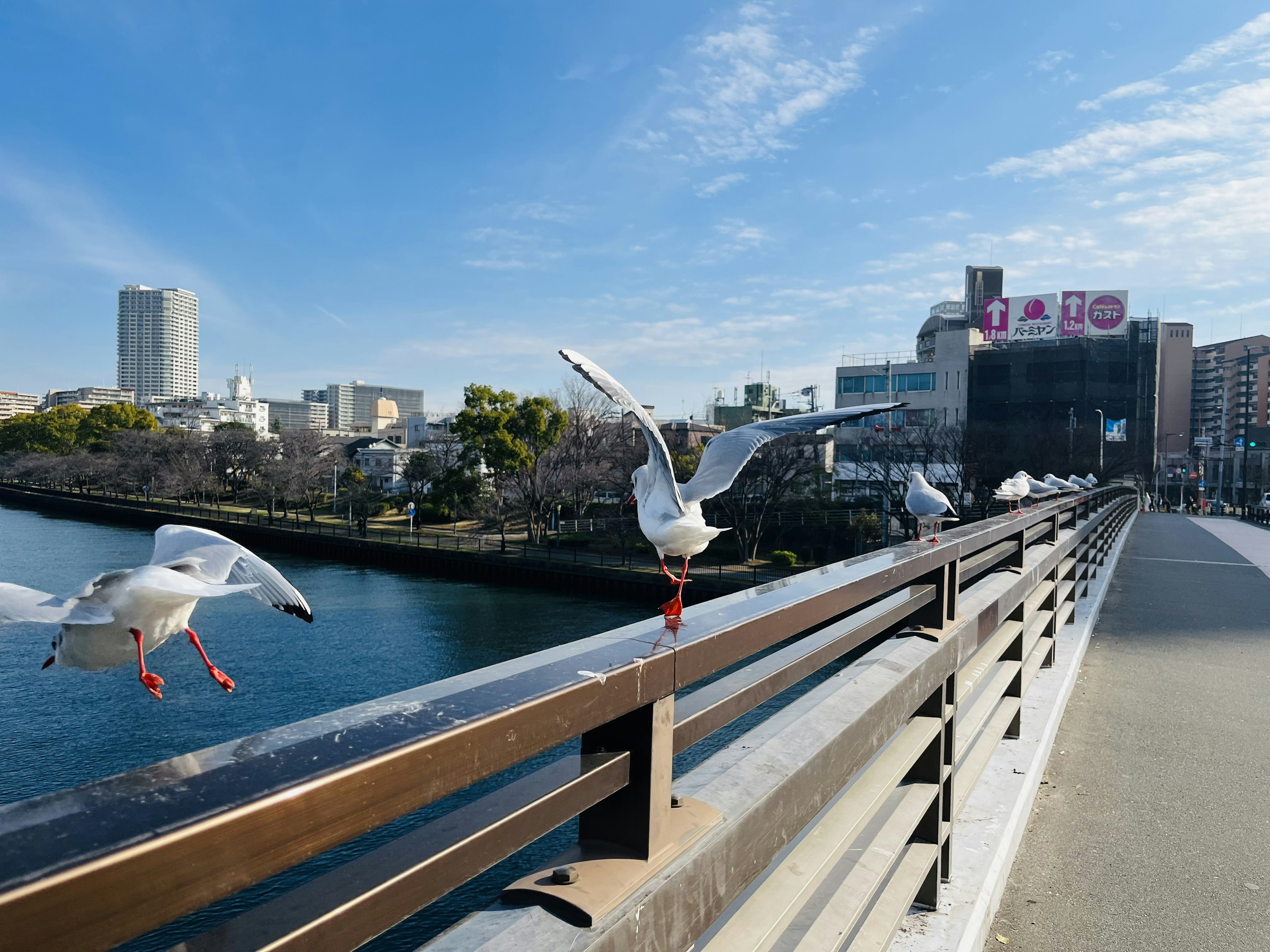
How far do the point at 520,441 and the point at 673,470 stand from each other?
32.0 meters

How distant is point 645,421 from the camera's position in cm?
340

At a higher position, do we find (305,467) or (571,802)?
(571,802)

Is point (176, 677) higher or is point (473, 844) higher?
point (473, 844)

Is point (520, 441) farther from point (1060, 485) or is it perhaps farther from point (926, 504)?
point (926, 504)

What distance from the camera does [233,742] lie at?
2.42 ft

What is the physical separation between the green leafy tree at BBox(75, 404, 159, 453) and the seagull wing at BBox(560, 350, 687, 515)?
83.6 meters

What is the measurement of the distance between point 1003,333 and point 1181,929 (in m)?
56.6

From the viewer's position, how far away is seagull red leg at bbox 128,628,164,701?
1460mm

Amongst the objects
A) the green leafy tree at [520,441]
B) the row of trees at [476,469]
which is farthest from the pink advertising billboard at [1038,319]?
the green leafy tree at [520,441]

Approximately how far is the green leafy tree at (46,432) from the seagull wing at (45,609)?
299 ft

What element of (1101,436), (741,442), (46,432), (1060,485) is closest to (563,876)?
(741,442)

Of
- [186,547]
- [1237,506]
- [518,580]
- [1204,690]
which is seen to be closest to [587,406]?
[518,580]

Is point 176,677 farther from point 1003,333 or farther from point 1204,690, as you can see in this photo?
point 1003,333

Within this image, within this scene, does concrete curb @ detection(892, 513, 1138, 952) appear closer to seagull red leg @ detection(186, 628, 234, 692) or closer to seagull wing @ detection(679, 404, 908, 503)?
seagull wing @ detection(679, 404, 908, 503)
